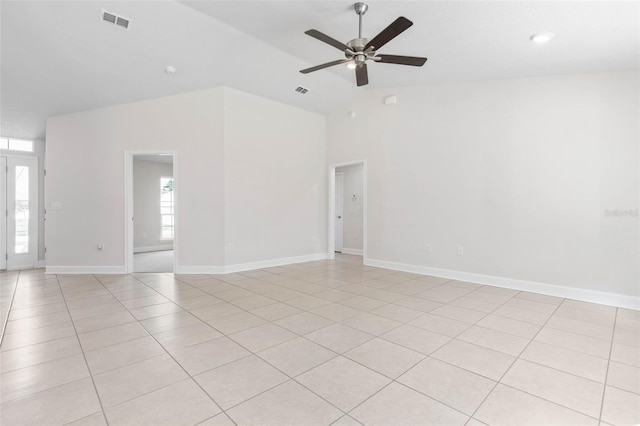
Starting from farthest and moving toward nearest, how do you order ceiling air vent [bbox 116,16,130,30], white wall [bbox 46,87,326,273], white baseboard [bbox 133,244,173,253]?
white baseboard [bbox 133,244,173,253], white wall [bbox 46,87,326,273], ceiling air vent [bbox 116,16,130,30]

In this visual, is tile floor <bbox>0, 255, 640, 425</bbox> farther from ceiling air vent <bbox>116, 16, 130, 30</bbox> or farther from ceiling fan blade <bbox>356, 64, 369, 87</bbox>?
ceiling air vent <bbox>116, 16, 130, 30</bbox>

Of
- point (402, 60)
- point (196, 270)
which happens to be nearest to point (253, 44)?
point (402, 60)

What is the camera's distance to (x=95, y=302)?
11.9 feet

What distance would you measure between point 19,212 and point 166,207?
3308 millimetres

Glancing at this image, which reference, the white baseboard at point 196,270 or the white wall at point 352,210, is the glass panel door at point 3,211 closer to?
the white baseboard at point 196,270

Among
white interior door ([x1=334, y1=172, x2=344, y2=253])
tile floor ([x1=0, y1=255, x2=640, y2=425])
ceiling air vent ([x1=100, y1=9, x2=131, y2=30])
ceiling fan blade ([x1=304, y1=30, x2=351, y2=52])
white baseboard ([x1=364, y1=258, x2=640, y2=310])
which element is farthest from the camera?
white interior door ([x1=334, y1=172, x2=344, y2=253])

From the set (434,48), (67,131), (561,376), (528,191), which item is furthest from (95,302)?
(528,191)

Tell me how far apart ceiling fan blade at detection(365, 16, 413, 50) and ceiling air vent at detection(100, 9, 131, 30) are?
2.71 m

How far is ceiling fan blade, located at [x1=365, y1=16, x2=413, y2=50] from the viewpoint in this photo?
2.47 meters

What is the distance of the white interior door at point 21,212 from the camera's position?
5.80 m

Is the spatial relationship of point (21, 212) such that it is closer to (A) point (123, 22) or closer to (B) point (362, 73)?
(A) point (123, 22)

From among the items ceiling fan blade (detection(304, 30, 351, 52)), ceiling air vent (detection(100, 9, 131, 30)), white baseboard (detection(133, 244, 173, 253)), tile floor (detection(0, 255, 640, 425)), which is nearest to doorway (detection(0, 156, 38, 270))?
white baseboard (detection(133, 244, 173, 253))

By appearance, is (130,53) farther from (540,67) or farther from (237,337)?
(540,67)

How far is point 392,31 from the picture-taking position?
8.68 feet
